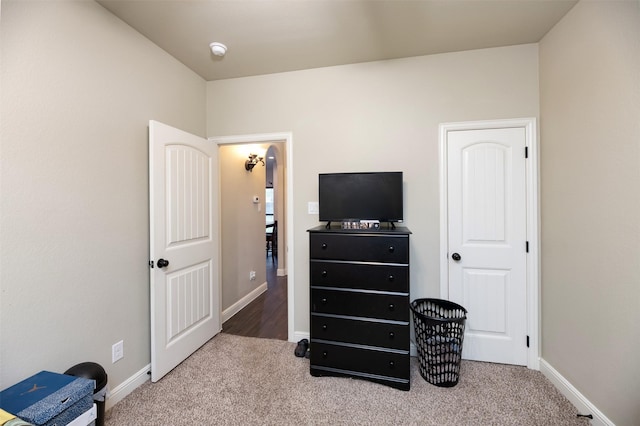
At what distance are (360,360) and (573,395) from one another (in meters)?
1.39

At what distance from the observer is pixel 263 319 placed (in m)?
3.13

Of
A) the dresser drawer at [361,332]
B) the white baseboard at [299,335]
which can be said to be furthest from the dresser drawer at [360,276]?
the white baseboard at [299,335]

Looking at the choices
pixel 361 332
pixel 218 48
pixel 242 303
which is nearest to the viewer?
pixel 361 332

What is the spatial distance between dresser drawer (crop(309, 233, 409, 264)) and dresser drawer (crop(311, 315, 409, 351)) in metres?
0.47

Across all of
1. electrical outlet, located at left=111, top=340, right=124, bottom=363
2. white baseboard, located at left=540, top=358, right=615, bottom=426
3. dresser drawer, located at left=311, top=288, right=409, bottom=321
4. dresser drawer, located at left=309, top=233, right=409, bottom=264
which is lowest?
white baseboard, located at left=540, top=358, right=615, bottom=426

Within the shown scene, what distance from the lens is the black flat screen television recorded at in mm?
2180

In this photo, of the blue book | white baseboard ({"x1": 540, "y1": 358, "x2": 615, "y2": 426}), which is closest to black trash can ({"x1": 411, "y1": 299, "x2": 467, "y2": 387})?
white baseboard ({"x1": 540, "y1": 358, "x2": 615, "y2": 426})

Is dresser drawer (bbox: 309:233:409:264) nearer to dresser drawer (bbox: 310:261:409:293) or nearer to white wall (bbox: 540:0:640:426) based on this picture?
dresser drawer (bbox: 310:261:409:293)

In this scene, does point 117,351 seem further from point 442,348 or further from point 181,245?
point 442,348

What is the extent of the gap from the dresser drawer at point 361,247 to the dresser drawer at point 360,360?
2.23ft

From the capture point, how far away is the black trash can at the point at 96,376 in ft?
4.75

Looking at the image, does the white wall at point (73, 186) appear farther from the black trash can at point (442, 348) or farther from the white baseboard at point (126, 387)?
the black trash can at point (442, 348)

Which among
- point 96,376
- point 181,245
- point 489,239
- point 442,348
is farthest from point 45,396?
point 489,239

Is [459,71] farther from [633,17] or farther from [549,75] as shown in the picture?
[633,17]
